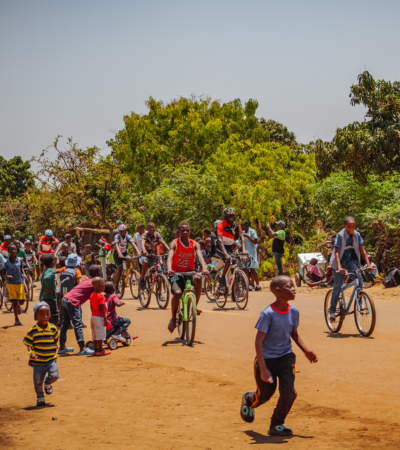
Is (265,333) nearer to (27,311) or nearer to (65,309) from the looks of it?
(65,309)

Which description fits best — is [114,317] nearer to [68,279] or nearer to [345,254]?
[68,279]

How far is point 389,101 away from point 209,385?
1670cm

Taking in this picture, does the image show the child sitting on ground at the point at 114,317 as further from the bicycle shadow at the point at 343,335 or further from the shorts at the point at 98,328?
the bicycle shadow at the point at 343,335

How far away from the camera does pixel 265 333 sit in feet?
17.0

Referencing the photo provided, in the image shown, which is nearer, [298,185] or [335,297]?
[335,297]

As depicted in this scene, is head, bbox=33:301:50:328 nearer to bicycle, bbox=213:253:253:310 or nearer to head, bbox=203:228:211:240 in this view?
bicycle, bbox=213:253:253:310

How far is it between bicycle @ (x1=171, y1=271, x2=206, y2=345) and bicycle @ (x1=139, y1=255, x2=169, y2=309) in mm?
4174

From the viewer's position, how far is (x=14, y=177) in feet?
200

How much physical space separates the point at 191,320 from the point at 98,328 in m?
1.64

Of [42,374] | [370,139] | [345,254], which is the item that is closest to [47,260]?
[42,374]

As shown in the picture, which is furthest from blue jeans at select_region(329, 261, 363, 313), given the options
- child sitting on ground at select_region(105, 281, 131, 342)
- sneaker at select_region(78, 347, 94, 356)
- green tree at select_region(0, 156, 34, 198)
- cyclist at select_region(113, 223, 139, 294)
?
green tree at select_region(0, 156, 34, 198)

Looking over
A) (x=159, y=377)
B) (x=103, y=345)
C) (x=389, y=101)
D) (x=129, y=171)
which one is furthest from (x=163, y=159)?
(x=159, y=377)

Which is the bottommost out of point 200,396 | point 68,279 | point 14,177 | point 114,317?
point 200,396

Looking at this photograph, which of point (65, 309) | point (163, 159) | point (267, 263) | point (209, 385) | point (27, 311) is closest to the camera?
point (209, 385)
